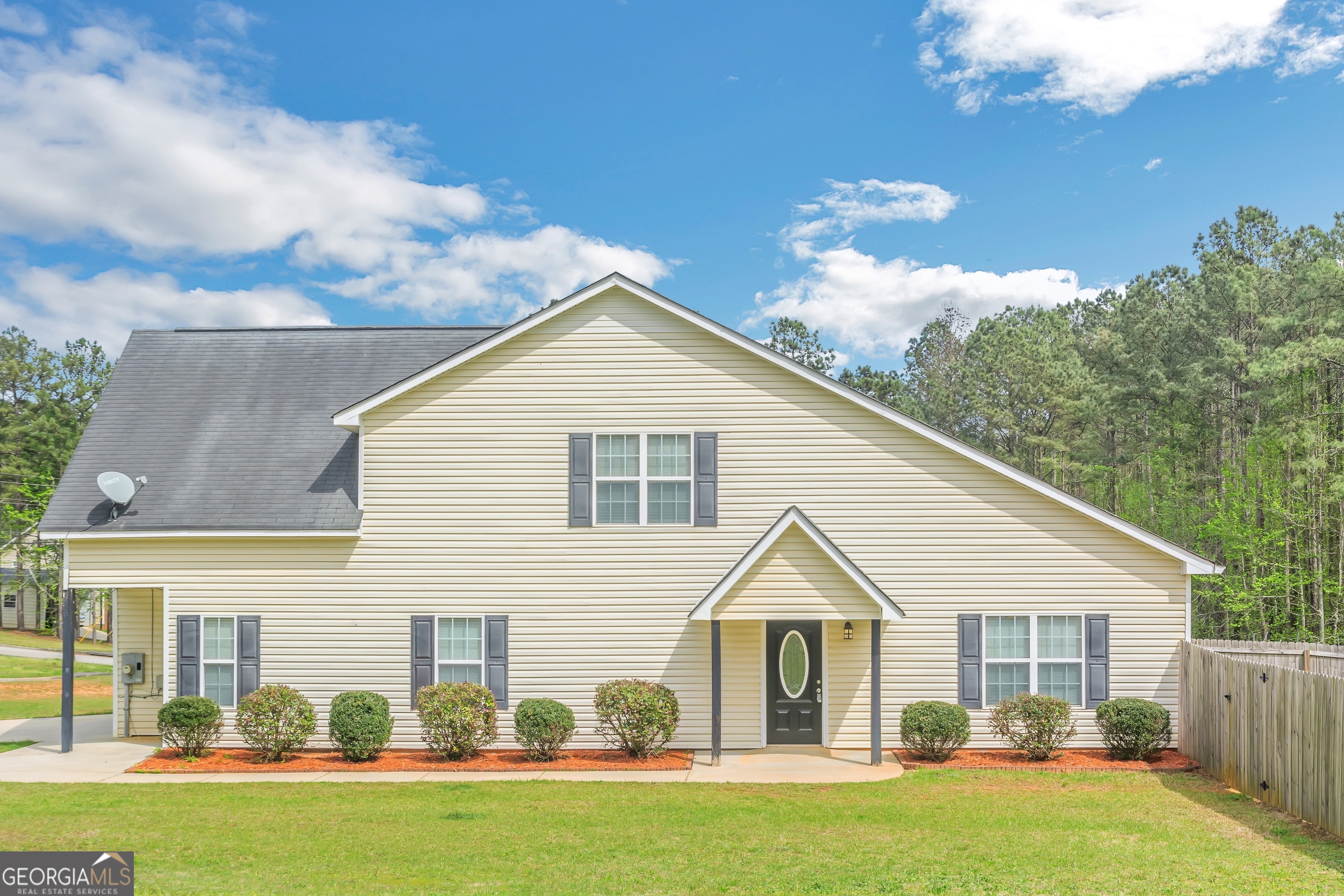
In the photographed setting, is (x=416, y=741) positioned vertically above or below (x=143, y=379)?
below

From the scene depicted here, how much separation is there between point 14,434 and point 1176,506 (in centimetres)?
5919

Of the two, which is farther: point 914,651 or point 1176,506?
point 1176,506

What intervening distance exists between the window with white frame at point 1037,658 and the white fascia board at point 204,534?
10942 mm

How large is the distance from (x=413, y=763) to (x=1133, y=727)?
11.2m

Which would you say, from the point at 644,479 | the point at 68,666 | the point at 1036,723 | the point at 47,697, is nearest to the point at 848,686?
the point at 1036,723

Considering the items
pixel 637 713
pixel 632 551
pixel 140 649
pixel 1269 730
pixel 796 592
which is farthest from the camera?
pixel 140 649

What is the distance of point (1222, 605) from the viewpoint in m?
29.5

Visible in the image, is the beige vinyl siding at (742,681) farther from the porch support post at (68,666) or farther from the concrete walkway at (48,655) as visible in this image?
the concrete walkway at (48,655)

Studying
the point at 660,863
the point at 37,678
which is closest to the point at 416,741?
the point at 660,863

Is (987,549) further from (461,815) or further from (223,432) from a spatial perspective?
(223,432)

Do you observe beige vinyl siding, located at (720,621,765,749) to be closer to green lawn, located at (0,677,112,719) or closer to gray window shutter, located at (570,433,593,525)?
gray window shutter, located at (570,433,593,525)

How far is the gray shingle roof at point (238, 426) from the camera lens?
15102 millimetres

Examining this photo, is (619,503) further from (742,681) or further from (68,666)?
(68,666)

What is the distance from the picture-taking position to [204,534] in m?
14.7
